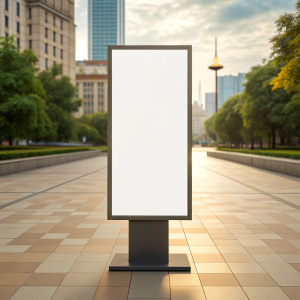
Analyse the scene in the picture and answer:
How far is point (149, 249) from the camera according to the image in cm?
403

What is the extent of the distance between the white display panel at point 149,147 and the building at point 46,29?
60682 millimetres

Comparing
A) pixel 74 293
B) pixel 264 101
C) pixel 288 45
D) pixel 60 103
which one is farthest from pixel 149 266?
pixel 60 103

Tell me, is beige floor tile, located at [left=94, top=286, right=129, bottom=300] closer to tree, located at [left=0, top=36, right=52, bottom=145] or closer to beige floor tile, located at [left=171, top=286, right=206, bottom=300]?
beige floor tile, located at [left=171, top=286, right=206, bottom=300]

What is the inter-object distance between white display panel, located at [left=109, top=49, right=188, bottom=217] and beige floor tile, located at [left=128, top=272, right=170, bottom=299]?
26.2 inches

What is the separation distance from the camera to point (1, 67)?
72.9 ft

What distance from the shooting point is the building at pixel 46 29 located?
5994cm

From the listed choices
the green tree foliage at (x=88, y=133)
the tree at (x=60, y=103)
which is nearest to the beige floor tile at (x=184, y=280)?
the tree at (x=60, y=103)

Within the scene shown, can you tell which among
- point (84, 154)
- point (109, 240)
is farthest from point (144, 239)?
→ point (84, 154)

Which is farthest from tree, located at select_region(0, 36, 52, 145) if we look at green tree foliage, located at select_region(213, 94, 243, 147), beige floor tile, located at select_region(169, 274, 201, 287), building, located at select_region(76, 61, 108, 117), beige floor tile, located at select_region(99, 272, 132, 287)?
building, located at select_region(76, 61, 108, 117)

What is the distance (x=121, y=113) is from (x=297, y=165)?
12.5m

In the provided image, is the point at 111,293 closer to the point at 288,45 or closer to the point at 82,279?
the point at 82,279

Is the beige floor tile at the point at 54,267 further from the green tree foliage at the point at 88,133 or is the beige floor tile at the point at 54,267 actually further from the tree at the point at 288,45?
the green tree foliage at the point at 88,133

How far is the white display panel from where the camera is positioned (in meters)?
3.84

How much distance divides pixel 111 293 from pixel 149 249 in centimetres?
77
